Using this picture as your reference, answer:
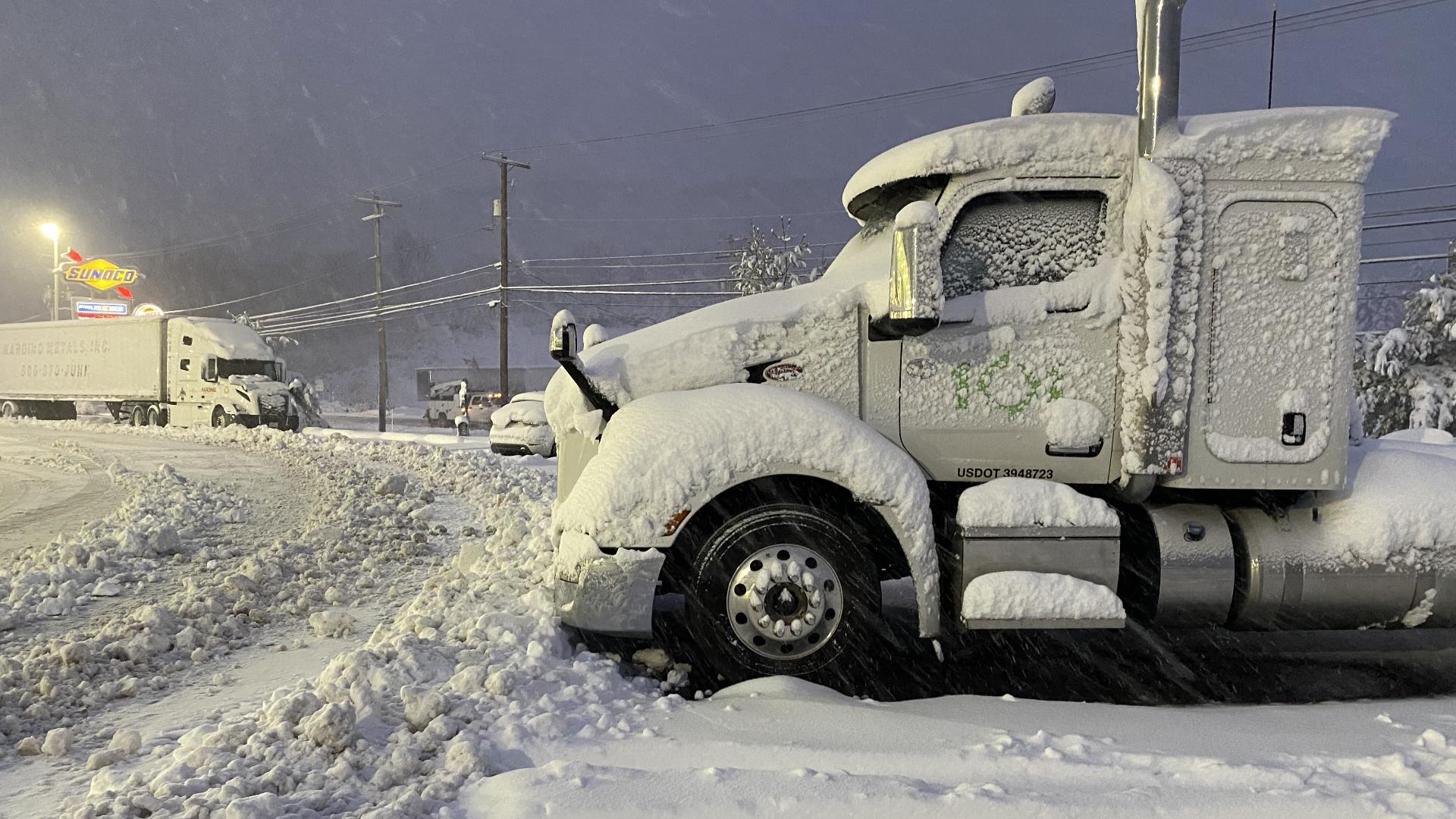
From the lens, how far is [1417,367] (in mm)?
29266

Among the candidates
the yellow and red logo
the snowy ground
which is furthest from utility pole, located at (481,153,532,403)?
the yellow and red logo

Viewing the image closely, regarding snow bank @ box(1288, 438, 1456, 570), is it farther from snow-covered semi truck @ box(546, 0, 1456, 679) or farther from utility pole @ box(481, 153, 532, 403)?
utility pole @ box(481, 153, 532, 403)

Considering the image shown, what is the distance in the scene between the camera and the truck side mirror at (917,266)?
4023 millimetres

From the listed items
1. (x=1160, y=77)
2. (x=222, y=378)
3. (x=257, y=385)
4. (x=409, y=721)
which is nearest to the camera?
(x=409, y=721)

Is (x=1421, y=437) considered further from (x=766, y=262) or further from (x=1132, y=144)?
(x=766, y=262)

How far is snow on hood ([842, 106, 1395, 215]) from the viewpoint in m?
4.28

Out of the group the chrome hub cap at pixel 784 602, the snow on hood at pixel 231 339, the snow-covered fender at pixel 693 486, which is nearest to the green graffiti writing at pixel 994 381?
the snow-covered fender at pixel 693 486

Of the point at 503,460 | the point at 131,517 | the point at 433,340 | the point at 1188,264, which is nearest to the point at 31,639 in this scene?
the point at 131,517

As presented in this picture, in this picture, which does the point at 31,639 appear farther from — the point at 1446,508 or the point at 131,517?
the point at 1446,508

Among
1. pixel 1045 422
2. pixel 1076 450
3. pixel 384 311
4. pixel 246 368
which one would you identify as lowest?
pixel 1076 450

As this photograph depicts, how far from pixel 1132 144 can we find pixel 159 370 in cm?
3406

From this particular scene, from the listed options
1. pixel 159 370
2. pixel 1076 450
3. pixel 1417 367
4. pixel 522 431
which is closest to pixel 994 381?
pixel 1076 450

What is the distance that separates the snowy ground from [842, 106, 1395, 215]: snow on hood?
253 centimetres

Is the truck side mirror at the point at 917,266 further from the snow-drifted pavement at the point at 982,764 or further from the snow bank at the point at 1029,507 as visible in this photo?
the snow-drifted pavement at the point at 982,764
